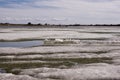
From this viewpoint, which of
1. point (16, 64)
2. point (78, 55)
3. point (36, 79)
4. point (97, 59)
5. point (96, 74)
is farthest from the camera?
point (78, 55)

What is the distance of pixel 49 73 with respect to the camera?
1532 centimetres

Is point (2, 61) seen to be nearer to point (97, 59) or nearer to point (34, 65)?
point (34, 65)

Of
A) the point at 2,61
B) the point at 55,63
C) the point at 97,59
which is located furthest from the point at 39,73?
the point at 97,59

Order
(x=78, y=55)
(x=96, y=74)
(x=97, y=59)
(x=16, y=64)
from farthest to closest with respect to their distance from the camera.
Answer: (x=78, y=55) → (x=97, y=59) → (x=16, y=64) → (x=96, y=74)

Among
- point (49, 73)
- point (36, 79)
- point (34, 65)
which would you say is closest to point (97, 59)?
point (34, 65)

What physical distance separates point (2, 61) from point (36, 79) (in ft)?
21.1

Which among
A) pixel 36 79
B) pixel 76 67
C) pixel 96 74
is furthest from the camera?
pixel 76 67

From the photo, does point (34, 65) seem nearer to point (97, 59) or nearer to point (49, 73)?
point (49, 73)

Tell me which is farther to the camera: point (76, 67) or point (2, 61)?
point (2, 61)

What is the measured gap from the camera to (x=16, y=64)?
18750 mm

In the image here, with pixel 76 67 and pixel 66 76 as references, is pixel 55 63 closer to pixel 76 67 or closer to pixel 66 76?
pixel 76 67

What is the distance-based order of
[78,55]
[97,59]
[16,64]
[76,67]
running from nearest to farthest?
[76,67], [16,64], [97,59], [78,55]

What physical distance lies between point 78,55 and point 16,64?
598 cm

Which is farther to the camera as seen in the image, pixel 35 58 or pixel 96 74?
pixel 35 58
